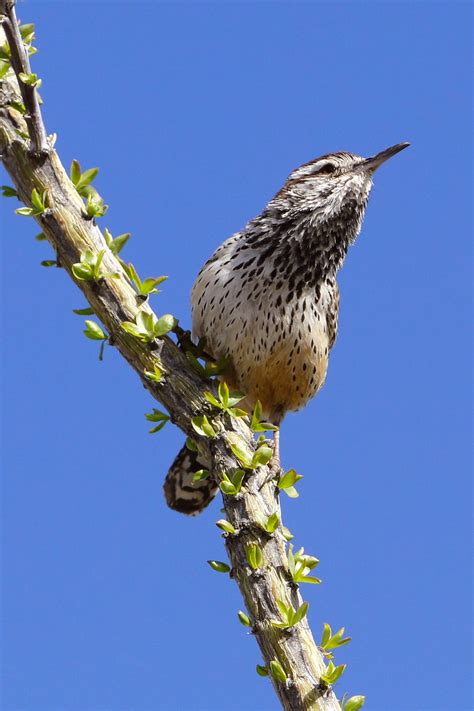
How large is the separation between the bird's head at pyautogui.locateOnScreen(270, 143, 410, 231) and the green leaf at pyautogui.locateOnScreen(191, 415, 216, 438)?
1.46 m

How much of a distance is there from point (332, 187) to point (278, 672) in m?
2.29

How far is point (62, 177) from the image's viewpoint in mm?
2914

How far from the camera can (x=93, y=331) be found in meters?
2.79

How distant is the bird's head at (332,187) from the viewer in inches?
156

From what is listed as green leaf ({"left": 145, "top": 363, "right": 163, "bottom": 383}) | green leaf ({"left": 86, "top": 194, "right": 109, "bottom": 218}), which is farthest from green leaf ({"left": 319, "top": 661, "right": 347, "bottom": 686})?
green leaf ({"left": 86, "top": 194, "right": 109, "bottom": 218})

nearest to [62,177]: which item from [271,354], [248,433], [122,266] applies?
[122,266]

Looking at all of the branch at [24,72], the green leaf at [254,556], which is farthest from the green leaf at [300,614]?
the branch at [24,72]

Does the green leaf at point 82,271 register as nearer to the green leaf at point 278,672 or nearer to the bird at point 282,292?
the bird at point 282,292

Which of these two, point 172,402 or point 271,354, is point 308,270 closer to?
point 271,354

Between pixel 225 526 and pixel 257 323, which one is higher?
pixel 257 323

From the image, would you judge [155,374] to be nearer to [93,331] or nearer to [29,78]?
[93,331]

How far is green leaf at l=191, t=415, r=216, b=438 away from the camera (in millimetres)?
2746

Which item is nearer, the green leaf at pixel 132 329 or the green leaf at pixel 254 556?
the green leaf at pixel 254 556

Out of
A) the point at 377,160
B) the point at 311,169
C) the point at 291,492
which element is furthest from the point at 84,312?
the point at 377,160
